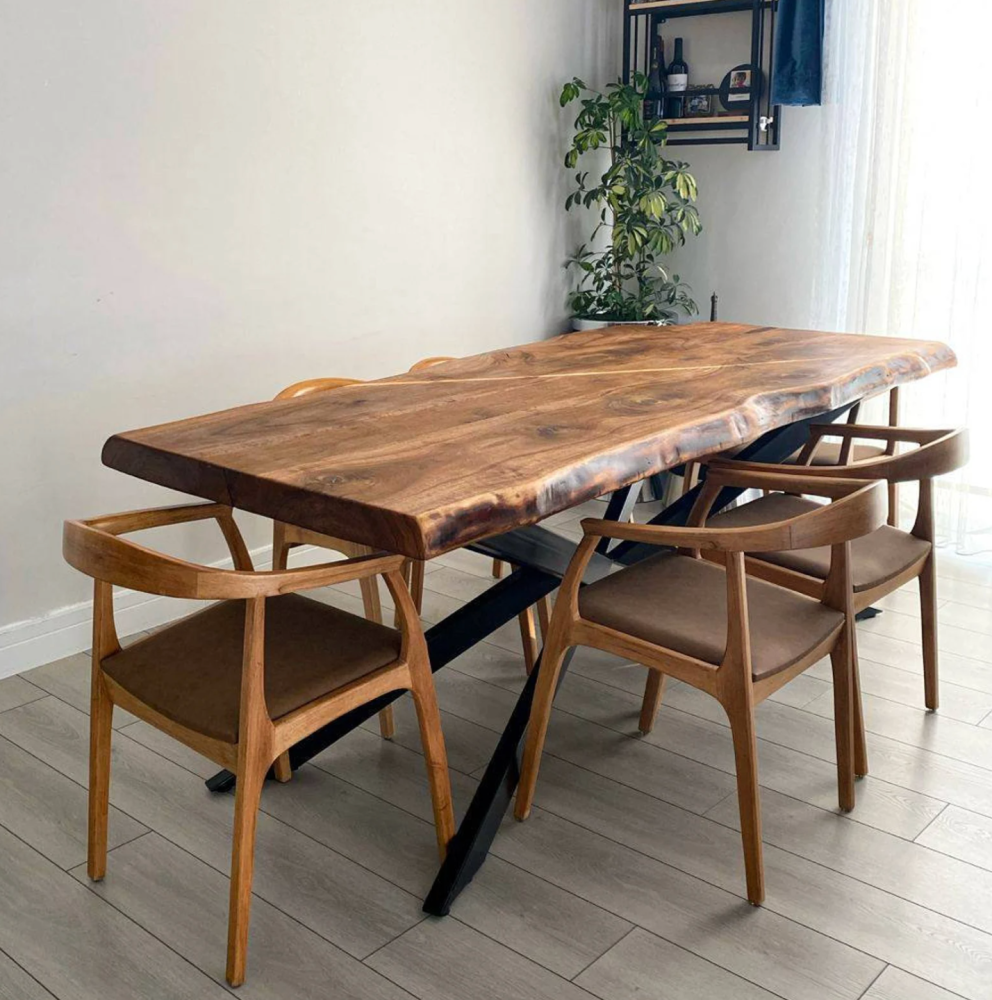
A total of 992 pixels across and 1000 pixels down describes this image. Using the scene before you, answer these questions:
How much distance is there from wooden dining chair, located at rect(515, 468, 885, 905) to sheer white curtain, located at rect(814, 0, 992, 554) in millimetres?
2042

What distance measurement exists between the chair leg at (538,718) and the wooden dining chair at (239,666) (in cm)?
Result: 23

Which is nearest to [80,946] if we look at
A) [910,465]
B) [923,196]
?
[910,465]

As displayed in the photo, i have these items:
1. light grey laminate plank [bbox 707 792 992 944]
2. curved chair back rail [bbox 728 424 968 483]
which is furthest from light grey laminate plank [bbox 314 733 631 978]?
curved chair back rail [bbox 728 424 968 483]

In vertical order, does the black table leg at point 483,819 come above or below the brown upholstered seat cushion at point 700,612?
below

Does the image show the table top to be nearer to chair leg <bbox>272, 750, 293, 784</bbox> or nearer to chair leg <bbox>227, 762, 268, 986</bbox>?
chair leg <bbox>227, 762, 268, 986</bbox>

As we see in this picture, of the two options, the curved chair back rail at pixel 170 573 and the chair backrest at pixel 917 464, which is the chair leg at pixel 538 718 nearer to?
the curved chair back rail at pixel 170 573

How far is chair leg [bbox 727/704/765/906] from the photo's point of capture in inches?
79.6

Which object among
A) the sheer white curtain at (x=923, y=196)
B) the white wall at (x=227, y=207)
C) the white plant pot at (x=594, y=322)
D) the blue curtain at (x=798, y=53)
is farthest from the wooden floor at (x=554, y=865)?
the blue curtain at (x=798, y=53)

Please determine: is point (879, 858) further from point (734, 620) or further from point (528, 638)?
point (528, 638)

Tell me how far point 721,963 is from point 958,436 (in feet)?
3.88

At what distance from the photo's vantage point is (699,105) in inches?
184

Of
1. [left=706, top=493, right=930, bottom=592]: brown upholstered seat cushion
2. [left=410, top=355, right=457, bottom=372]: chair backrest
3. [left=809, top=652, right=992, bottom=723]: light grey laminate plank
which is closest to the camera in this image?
[left=706, top=493, right=930, bottom=592]: brown upholstered seat cushion

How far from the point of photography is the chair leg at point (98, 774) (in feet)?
6.75

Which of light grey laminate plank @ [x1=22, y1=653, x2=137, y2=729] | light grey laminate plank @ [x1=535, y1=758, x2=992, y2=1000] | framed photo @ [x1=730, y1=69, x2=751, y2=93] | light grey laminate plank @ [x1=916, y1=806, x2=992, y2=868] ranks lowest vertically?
light grey laminate plank @ [x1=916, y1=806, x2=992, y2=868]
